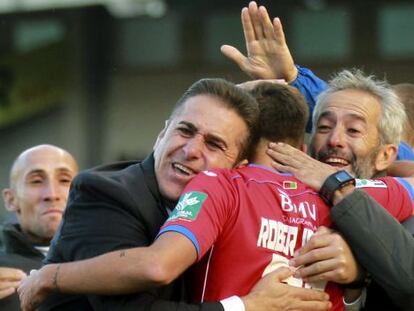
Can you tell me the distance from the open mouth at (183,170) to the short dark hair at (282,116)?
245mm

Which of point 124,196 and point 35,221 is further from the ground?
point 124,196

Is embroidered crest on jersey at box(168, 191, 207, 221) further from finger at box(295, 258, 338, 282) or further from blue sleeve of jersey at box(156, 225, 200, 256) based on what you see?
finger at box(295, 258, 338, 282)

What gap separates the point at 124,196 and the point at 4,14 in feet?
32.8

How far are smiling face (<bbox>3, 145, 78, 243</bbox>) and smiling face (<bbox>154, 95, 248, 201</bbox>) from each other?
2.38 metres

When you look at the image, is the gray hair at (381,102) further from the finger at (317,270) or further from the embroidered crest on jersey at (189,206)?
the embroidered crest on jersey at (189,206)

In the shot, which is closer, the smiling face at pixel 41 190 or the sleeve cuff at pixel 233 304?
the sleeve cuff at pixel 233 304

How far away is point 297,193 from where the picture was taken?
3.53 metres

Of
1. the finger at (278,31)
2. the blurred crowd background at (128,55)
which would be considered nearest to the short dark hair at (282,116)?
the finger at (278,31)

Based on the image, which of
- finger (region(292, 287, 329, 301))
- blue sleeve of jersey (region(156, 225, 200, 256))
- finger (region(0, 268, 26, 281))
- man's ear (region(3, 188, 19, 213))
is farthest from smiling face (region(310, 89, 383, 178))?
man's ear (region(3, 188, 19, 213))

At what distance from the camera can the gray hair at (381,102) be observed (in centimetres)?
417

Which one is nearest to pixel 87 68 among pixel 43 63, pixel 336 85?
pixel 43 63

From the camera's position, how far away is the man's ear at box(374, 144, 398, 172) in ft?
13.6

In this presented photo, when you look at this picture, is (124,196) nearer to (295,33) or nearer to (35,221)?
(35,221)

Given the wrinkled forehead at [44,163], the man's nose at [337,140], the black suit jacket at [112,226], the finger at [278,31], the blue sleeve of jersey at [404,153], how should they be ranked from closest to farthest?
1. the black suit jacket at [112,226]
2. the man's nose at [337,140]
3. the finger at [278,31]
4. the blue sleeve of jersey at [404,153]
5. the wrinkled forehead at [44,163]
